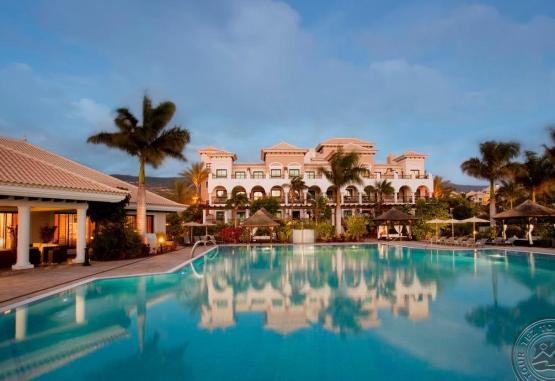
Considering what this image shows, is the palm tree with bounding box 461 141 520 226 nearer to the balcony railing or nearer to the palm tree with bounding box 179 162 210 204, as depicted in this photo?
the balcony railing

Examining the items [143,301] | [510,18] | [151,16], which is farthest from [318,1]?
[143,301]

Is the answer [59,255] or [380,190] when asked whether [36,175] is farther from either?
[380,190]

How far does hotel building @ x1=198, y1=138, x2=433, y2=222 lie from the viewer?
4175cm

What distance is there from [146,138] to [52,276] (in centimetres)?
896

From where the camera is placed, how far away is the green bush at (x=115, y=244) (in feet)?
55.2

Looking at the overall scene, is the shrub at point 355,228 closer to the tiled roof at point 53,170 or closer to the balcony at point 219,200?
the tiled roof at point 53,170

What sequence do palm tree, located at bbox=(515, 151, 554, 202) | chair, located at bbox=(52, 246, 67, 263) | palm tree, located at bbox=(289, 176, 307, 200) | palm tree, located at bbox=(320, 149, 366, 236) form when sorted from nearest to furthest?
chair, located at bbox=(52, 246, 67, 263) < palm tree, located at bbox=(515, 151, 554, 202) < palm tree, located at bbox=(320, 149, 366, 236) < palm tree, located at bbox=(289, 176, 307, 200)

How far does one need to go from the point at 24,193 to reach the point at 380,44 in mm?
23367

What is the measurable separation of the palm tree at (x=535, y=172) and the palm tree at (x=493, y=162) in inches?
39.4

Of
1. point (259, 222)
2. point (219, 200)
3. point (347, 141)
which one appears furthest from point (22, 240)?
point (347, 141)

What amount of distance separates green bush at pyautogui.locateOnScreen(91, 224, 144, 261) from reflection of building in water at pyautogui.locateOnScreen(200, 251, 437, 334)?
527cm

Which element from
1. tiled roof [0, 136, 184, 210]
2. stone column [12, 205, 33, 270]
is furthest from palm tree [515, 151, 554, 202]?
stone column [12, 205, 33, 270]

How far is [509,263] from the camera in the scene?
616 inches

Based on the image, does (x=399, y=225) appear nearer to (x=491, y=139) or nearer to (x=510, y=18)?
(x=491, y=139)
